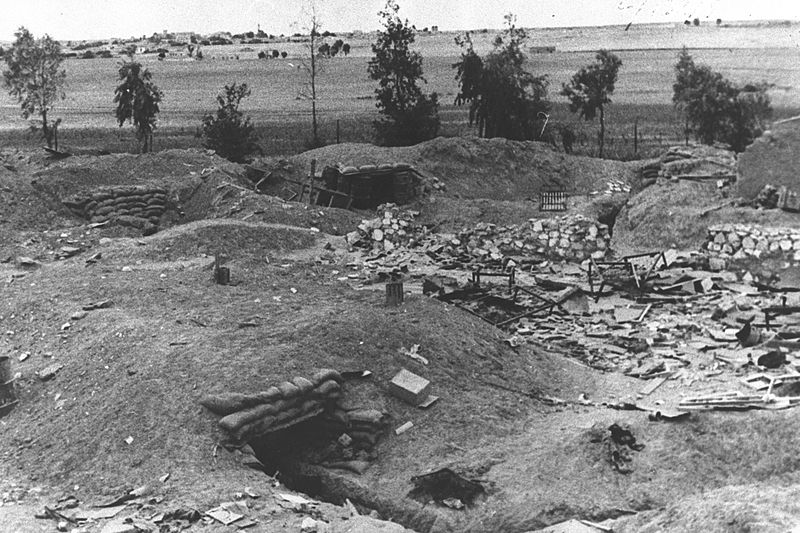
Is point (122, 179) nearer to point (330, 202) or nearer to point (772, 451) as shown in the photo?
point (330, 202)

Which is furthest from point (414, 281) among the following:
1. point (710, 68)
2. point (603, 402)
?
point (710, 68)

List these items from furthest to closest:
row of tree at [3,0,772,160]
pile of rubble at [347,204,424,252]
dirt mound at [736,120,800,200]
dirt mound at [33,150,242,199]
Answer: row of tree at [3,0,772,160], dirt mound at [33,150,242,199], pile of rubble at [347,204,424,252], dirt mound at [736,120,800,200]

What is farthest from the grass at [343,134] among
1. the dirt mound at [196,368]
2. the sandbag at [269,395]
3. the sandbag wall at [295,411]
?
the sandbag at [269,395]

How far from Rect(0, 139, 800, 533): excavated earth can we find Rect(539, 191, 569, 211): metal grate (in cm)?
934

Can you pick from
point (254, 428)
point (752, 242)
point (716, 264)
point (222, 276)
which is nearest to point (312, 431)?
point (254, 428)

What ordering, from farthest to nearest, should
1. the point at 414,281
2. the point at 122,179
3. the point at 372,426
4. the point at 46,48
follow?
the point at 46,48, the point at 122,179, the point at 414,281, the point at 372,426

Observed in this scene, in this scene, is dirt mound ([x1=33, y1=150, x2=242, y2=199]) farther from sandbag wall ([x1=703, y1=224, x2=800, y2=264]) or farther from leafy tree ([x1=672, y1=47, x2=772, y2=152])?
leafy tree ([x1=672, y1=47, x2=772, y2=152])

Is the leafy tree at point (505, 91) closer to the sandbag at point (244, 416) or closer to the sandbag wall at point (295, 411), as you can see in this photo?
the sandbag wall at point (295, 411)

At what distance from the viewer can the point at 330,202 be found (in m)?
23.3

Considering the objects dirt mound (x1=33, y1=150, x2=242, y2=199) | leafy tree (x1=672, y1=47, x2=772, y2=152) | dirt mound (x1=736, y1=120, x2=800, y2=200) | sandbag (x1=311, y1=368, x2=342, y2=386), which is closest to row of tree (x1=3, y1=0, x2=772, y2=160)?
leafy tree (x1=672, y1=47, x2=772, y2=152)

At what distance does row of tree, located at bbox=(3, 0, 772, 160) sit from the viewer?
2867cm

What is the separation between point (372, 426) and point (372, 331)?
1.74 m

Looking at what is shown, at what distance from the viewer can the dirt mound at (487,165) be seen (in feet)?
87.5

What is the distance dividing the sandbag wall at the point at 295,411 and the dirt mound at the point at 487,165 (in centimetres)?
1660
